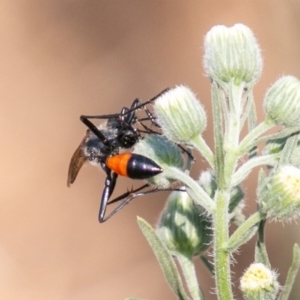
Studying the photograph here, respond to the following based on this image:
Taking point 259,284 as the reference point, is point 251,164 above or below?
above

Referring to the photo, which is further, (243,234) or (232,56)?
(232,56)

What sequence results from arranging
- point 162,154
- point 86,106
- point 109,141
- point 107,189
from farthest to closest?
point 86,106 → point 109,141 → point 107,189 → point 162,154

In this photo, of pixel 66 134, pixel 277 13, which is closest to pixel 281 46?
pixel 277 13

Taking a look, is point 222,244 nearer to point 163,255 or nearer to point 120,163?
point 163,255

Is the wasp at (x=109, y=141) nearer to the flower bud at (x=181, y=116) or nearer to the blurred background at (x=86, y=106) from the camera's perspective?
the flower bud at (x=181, y=116)

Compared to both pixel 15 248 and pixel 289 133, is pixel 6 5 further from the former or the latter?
pixel 289 133

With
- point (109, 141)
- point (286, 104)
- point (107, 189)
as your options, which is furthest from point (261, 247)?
point (109, 141)

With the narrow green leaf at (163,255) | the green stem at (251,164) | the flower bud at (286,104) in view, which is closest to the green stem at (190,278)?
the narrow green leaf at (163,255)

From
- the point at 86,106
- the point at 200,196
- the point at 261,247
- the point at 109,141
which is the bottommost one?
the point at 261,247
